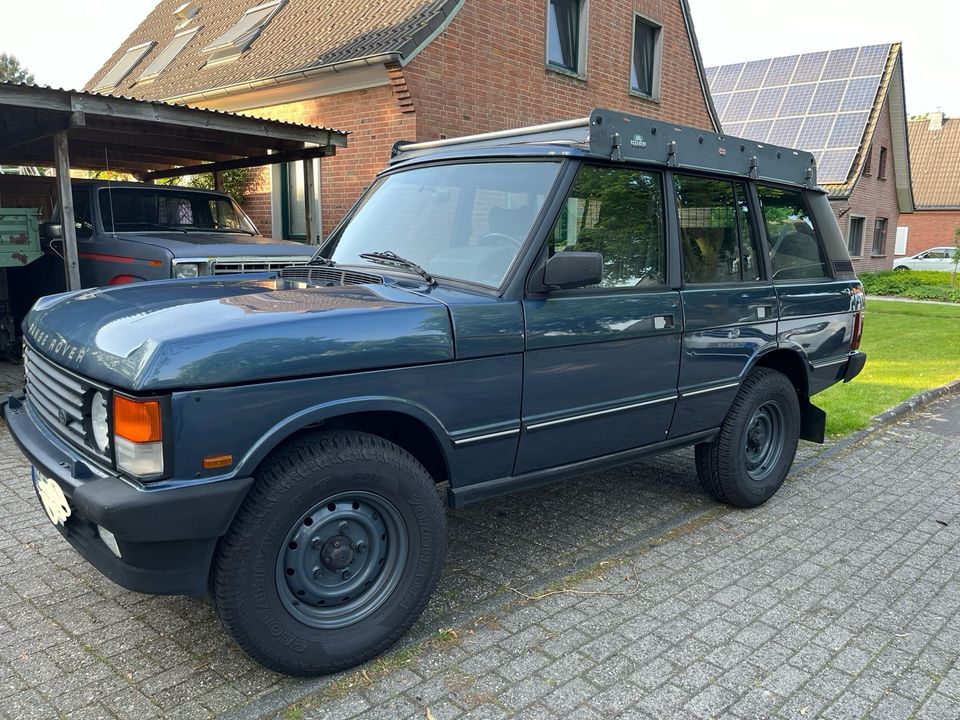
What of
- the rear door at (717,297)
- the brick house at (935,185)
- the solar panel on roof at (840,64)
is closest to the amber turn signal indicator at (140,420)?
the rear door at (717,297)

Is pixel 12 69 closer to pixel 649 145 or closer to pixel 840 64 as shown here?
pixel 840 64

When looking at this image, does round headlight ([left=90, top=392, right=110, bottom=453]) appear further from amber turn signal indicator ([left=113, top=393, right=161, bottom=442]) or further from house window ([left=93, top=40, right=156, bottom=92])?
house window ([left=93, top=40, right=156, bottom=92])

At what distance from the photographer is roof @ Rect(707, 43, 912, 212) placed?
81.8ft

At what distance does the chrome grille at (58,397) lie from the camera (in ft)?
8.84

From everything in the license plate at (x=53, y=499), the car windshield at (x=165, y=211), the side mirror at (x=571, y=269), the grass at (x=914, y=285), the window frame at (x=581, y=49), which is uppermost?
the window frame at (x=581, y=49)

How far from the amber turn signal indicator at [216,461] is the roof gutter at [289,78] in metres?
8.59

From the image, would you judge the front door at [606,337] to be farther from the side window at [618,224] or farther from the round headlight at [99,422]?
the round headlight at [99,422]

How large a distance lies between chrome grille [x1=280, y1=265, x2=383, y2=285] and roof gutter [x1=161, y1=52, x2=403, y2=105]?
708 centimetres

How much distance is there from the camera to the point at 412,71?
1054 centimetres

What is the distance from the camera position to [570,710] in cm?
271

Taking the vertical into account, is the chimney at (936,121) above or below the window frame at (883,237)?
above

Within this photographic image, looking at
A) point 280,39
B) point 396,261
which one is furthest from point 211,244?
point 280,39

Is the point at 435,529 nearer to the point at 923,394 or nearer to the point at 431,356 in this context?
the point at 431,356

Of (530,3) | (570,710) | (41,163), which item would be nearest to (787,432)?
(570,710)
